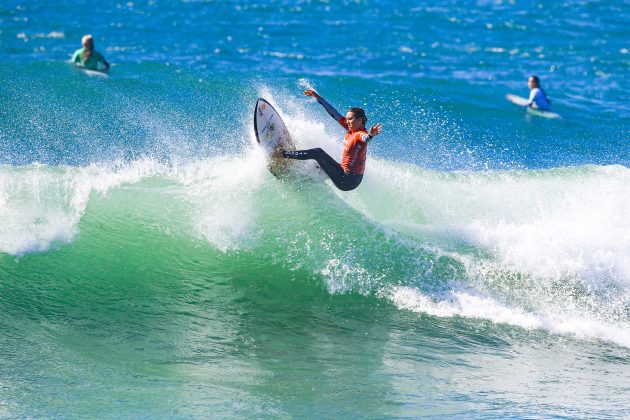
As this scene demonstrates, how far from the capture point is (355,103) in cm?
1808

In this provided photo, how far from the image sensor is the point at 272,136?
1001cm

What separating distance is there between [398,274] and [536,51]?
1483cm

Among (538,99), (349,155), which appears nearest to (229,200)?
(349,155)

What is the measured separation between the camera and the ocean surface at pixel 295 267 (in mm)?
7387

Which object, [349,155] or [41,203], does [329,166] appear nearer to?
[349,155]

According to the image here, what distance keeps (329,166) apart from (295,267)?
132cm

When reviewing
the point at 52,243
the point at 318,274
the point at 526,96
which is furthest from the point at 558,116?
the point at 52,243

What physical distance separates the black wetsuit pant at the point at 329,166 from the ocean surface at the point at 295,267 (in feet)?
1.56

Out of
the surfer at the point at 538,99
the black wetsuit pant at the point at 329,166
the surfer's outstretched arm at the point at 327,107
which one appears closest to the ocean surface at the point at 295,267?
the black wetsuit pant at the point at 329,166

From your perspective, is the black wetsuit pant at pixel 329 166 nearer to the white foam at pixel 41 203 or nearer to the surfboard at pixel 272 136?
the surfboard at pixel 272 136

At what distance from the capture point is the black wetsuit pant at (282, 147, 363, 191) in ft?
31.4

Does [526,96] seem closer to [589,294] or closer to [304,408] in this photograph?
[589,294]

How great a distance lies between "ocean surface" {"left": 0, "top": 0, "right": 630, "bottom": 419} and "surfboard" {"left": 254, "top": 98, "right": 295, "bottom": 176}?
21 centimetres

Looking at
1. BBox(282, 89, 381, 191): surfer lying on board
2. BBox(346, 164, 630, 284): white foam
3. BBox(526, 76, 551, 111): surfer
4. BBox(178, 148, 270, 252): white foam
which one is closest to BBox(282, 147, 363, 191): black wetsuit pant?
BBox(282, 89, 381, 191): surfer lying on board
